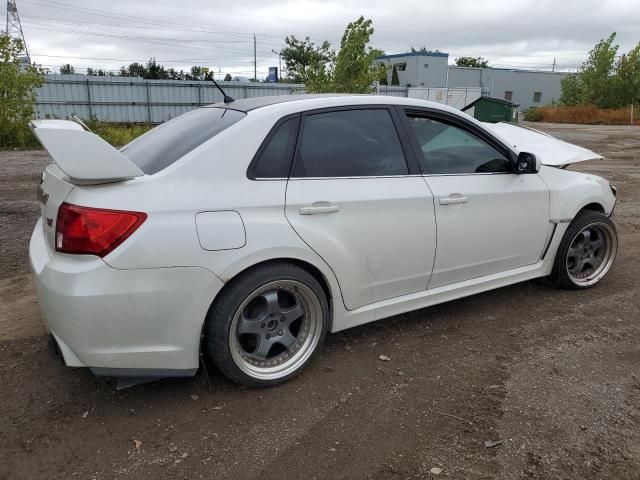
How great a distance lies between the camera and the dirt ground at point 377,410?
2457 millimetres

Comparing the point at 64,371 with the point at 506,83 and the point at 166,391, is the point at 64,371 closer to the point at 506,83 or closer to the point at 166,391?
the point at 166,391

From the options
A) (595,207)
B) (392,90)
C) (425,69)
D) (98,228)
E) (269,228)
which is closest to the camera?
(98,228)

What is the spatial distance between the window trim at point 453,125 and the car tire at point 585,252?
946 millimetres

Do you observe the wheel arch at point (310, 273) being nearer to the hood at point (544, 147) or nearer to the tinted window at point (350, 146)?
the tinted window at point (350, 146)

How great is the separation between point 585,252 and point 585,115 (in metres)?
37.1

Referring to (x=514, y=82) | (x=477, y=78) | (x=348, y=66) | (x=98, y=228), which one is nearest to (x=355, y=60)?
(x=348, y=66)

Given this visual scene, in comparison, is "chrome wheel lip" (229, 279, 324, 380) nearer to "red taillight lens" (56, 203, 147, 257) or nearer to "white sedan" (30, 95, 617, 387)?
"white sedan" (30, 95, 617, 387)

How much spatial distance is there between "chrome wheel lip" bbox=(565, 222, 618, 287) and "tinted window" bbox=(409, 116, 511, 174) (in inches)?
49.6

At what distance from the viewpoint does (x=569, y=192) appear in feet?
13.9

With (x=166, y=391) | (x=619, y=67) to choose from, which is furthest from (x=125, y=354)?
(x=619, y=67)

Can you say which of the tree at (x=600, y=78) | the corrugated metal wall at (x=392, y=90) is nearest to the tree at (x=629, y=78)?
the tree at (x=600, y=78)

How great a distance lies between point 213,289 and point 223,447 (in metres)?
0.78

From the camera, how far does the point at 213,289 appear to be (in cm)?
269

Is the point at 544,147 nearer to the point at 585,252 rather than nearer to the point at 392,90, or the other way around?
the point at 585,252
